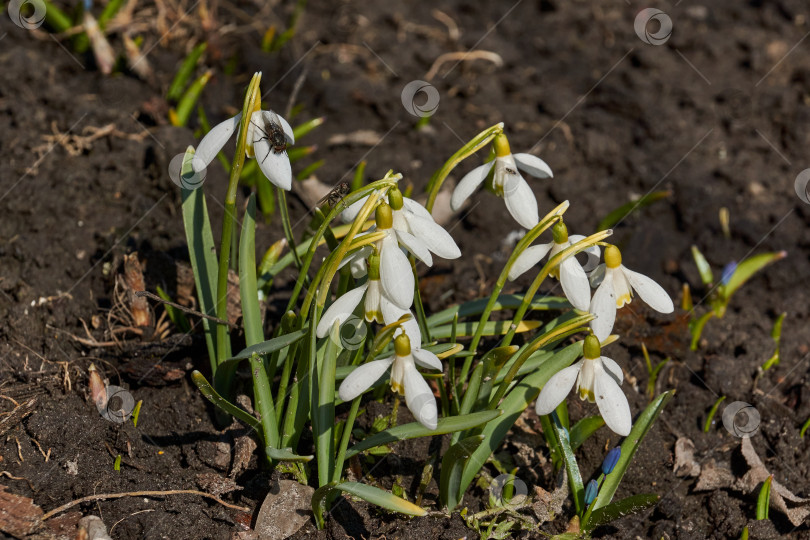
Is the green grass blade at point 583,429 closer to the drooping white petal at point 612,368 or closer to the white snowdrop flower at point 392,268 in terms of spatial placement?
the drooping white petal at point 612,368

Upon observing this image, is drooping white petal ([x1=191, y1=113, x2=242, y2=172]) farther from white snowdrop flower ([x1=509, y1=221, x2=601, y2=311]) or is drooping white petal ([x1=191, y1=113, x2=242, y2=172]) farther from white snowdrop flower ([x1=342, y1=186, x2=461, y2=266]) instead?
white snowdrop flower ([x1=509, y1=221, x2=601, y2=311])

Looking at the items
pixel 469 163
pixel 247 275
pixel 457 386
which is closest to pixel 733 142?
pixel 469 163

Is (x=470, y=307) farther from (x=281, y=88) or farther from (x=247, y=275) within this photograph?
(x=281, y=88)

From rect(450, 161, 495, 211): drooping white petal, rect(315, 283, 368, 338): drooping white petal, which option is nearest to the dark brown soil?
rect(315, 283, 368, 338): drooping white petal

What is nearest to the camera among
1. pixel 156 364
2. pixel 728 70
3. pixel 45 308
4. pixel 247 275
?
pixel 247 275

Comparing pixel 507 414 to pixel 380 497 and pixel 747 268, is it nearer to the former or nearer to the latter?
pixel 380 497

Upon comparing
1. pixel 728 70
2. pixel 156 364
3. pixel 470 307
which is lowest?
pixel 156 364

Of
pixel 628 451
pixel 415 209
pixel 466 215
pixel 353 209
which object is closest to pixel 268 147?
pixel 353 209

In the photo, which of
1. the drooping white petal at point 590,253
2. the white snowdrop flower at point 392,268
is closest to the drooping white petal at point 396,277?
the white snowdrop flower at point 392,268
